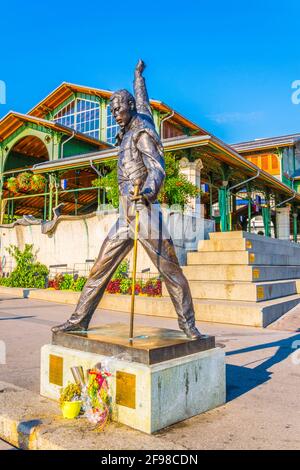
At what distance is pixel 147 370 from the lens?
3.04 m

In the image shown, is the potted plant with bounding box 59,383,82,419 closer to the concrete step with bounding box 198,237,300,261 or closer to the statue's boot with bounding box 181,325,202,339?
the statue's boot with bounding box 181,325,202,339

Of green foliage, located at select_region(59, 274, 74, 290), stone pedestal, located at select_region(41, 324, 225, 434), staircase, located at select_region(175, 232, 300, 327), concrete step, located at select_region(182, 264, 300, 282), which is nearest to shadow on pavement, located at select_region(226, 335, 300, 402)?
stone pedestal, located at select_region(41, 324, 225, 434)

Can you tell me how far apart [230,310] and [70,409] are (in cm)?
572

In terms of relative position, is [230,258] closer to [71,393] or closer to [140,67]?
[140,67]

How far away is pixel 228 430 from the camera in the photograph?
3105mm

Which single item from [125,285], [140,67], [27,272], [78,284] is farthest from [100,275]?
[27,272]

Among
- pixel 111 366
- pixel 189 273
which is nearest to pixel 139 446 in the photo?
pixel 111 366

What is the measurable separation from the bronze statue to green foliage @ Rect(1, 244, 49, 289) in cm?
1145

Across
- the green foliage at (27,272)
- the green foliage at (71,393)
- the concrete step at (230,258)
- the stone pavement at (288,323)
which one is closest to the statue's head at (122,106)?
the green foliage at (71,393)

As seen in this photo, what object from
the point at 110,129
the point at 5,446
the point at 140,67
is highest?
the point at 110,129

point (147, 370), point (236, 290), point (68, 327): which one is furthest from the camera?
point (236, 290)

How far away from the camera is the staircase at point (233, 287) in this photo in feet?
27.8

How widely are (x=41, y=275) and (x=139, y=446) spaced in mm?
13116

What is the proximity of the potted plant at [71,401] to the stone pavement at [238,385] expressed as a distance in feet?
1.12
